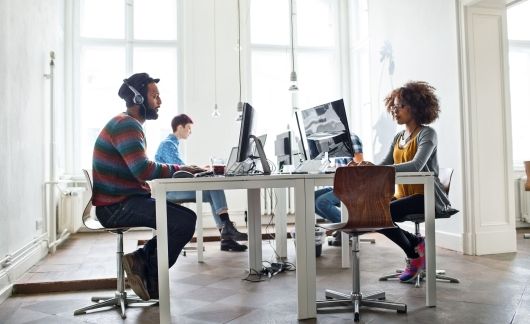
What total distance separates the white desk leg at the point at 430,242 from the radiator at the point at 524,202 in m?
3.84

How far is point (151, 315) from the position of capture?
8.29ft

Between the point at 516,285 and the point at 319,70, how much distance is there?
471cm

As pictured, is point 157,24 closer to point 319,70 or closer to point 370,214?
point 319,70

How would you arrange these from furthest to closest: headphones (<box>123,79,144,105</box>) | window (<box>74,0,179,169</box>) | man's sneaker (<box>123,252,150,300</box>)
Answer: window (<box>74,0,179,169</box>), headphones (<box>123,79,144,105</box>), man's sneaker (<box>123,252,150,300</box>)

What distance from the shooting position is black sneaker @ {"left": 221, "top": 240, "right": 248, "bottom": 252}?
4.57 meters

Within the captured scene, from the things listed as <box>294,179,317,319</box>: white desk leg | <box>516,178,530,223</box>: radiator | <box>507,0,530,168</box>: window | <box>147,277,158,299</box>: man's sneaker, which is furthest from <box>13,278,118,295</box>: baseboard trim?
<box>507,0,530,168</box>: window

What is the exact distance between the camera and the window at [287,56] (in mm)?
6836

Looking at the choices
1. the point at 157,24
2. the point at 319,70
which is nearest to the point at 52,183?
the point at 157,24

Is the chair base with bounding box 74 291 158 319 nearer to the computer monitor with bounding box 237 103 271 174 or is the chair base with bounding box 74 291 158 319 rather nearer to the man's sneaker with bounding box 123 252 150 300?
the man's sneaker with bounding box 123 252 150 300

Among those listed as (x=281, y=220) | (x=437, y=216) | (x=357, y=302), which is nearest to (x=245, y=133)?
(x=357, y=302)

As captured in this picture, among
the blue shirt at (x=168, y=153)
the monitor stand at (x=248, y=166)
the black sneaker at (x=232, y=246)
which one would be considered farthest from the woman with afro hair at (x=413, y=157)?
the blue shirt at (x=168, y=153)

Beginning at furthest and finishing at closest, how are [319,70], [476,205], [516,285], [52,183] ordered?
[319,70] < [52,183] < [476,205] < [516,285]

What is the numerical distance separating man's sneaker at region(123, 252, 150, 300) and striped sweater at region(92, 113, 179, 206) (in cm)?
31

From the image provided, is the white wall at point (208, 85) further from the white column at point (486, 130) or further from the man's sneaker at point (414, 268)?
the man's sneaker at point (414, 268)
